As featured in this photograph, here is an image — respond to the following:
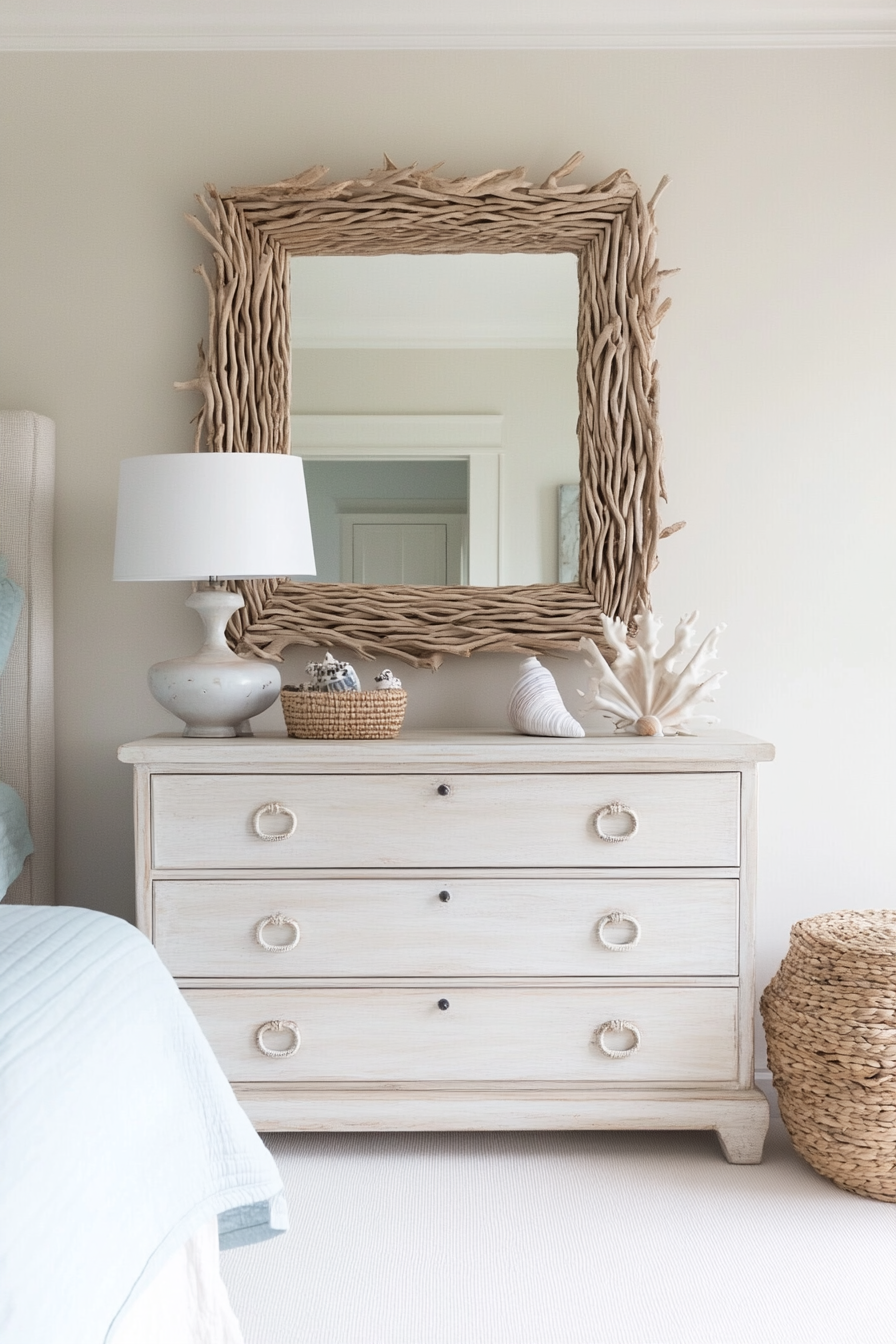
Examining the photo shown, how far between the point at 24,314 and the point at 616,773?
1.72m

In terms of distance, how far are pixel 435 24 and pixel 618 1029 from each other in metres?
2.22

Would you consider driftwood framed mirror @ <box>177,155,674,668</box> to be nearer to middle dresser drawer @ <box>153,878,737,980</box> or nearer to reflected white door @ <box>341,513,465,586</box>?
reflected white door @ <box>341,513,465,586</box>

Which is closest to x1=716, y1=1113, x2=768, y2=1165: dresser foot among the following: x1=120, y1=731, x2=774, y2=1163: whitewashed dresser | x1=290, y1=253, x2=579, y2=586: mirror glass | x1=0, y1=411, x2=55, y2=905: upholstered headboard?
x1=120, y1=731, x2=774, y2=1163: whitewashed dresser

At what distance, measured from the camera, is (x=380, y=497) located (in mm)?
2434

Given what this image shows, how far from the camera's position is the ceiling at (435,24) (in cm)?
238

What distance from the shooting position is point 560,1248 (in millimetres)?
1775

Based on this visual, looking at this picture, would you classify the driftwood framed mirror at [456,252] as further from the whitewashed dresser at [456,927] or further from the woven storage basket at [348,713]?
the whitewashed dresser at [456,927]

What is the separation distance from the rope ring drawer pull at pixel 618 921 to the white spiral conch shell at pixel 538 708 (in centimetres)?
36

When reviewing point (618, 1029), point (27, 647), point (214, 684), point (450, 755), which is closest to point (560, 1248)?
point (618, 1029)

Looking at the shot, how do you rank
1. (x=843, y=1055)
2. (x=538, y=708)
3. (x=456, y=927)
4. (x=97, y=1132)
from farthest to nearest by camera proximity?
1. (x=538, y=708)
2. (x=456, y=927)
3. (x=843, y=1055)
4. (x=97, y=1132)

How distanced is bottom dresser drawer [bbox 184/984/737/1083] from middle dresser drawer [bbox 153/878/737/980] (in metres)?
0.05

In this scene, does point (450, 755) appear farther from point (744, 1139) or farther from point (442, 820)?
point (744, 1139)

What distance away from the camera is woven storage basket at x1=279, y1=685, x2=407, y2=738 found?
211 cm

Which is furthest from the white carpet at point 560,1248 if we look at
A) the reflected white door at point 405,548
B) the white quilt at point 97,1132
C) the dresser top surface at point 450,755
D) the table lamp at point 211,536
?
the reflected white door at point 405,548
